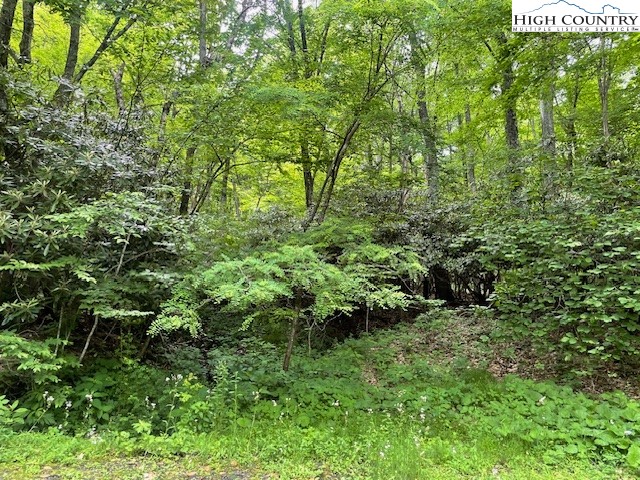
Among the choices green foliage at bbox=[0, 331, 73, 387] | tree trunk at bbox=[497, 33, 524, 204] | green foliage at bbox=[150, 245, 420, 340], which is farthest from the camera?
tree trunk at bbox=[497, 33, 524, 204]

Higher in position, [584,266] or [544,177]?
[544,177]

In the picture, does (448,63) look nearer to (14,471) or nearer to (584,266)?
(584,266)

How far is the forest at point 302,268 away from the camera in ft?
10.2

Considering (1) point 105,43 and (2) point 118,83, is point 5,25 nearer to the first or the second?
(1) point 105,43

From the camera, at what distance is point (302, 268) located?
11.8 ft

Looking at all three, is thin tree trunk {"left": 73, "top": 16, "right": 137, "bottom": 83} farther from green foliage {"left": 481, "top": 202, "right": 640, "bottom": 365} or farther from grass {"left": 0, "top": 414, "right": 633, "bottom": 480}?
green foliage {"left": 481, "top": 202, "right": 640, "bottom": 365}

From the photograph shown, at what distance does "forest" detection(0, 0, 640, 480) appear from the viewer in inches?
122

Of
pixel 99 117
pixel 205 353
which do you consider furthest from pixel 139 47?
pixel 205 353

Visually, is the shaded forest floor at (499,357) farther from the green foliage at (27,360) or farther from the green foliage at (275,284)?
the green foliage at (27,360)

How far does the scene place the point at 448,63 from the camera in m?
8.80

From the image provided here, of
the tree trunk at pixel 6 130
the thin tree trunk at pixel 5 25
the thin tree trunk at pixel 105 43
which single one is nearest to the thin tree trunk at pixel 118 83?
the thin tree trunk at pixel 105 43

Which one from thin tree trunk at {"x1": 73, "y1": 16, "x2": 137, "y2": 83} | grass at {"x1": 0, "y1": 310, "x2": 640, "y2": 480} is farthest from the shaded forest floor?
thin tree trunk at {"x1": 73, "y1": 16, "x2": 137, "y2": 83}

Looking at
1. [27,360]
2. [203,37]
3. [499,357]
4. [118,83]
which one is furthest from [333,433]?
[203,37]

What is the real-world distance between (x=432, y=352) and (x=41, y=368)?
4.84 metres
